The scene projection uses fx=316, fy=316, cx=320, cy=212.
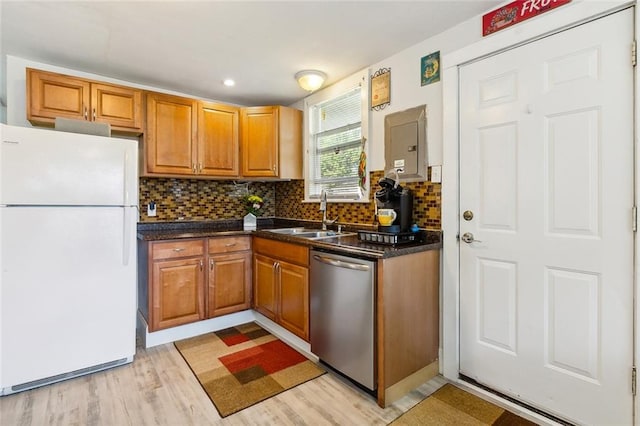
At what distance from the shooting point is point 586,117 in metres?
1.55

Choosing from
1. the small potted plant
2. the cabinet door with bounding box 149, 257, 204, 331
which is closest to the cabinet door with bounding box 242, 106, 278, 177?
the small potted plant

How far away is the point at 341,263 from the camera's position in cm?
197

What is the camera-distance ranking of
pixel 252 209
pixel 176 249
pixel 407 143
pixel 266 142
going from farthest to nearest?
1. pixel 252 209
2. pixel 266 142
3. pixel 176 249
4. pixel 407 143

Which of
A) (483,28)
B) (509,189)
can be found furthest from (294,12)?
(509,189)

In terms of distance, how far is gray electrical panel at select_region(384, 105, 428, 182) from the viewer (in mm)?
2262

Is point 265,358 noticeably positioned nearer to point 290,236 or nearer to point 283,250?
point 283,250

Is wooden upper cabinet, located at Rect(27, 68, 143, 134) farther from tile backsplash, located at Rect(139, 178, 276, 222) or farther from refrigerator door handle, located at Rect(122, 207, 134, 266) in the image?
refrigerator door handle, located at Rect(122, 207, 134, 266)

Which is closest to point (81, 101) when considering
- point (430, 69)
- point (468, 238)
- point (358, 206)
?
point (358, 206)

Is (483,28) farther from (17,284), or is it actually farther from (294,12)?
(17,284)

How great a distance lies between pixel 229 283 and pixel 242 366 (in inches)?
33.2

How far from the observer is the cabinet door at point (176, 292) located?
2.57 meters

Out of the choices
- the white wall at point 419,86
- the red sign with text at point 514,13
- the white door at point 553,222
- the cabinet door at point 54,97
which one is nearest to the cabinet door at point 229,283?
the white wall at point 419,86

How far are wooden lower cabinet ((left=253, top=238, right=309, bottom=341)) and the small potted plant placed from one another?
17.6 inches

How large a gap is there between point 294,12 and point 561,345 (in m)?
2.38
